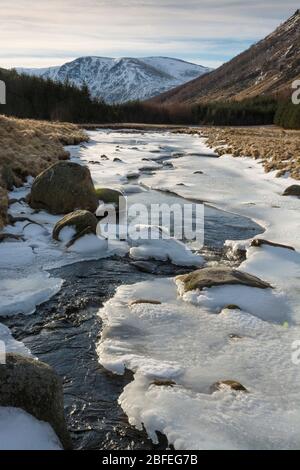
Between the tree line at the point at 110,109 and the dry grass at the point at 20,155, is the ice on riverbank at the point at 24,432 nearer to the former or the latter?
the dry grass at the point at 20,155

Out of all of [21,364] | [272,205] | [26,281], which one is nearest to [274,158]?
[272,205]

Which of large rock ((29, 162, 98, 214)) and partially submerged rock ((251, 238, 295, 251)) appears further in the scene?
large rock ((29, 162, 98, 214))

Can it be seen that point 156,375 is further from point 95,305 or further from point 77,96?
point 77,96

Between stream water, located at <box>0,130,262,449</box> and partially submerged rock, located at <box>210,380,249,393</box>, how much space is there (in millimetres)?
1155

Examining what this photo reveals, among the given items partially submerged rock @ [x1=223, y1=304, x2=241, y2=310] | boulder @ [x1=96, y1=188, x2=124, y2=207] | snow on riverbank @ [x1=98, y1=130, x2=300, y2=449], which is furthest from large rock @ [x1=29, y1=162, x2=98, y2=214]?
partially submerged rock @ [x1=223, y1=304, x2=241, y2=310]

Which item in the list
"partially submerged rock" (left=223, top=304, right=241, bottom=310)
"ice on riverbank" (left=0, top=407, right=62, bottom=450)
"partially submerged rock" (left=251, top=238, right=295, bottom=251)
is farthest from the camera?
"partially submerged rock" (left=251, top=238, right=295, bottom=251)

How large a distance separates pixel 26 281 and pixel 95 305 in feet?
5.74

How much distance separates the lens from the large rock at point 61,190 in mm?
14695

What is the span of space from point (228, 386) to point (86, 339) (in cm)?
255

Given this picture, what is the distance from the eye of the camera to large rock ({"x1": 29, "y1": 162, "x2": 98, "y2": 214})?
1470 cm

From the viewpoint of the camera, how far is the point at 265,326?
7.74 m

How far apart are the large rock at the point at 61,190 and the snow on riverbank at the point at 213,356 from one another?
5963 mm

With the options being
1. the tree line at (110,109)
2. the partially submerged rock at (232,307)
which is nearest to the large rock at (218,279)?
the partially submerged rock at (232,307)

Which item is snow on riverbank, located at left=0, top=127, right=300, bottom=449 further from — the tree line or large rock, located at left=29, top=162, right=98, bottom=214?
the tree line
